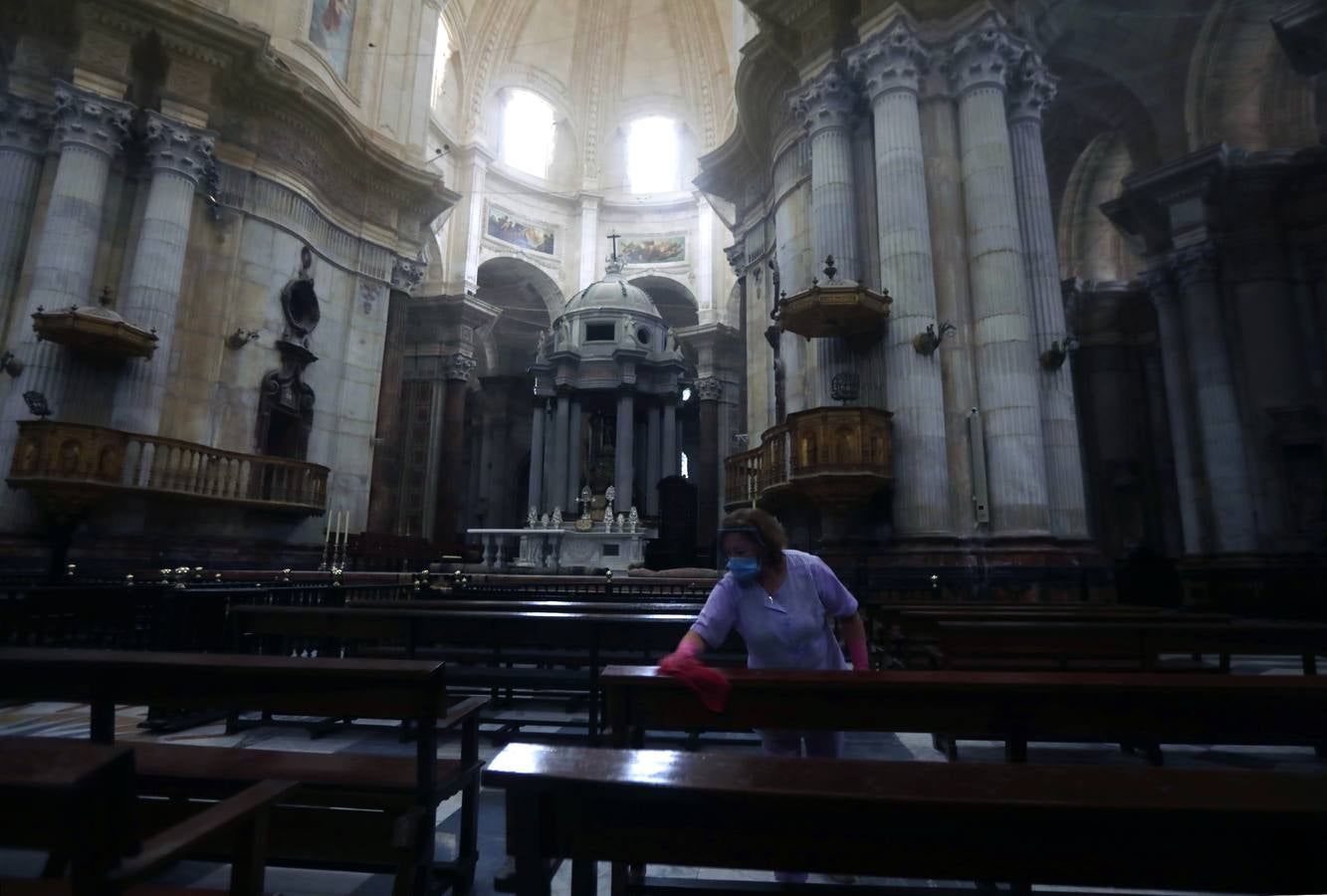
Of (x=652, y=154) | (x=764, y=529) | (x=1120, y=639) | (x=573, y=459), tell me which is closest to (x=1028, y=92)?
(x=1120, y=639)

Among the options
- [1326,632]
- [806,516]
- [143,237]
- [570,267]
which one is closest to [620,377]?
[570,267]

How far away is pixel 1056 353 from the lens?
35.7 feet

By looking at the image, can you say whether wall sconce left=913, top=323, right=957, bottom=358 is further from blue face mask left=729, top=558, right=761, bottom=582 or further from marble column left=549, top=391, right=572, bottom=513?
marble column left=549, top=391, right=572, bottom=513

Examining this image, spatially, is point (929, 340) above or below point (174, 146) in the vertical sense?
below

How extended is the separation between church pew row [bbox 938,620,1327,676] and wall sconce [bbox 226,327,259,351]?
47.2ft

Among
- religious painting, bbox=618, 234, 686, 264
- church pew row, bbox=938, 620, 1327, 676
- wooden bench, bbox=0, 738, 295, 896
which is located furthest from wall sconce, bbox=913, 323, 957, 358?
religious painting, bbox=618, 234, 686, 264

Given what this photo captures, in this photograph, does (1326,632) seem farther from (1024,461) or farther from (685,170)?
(685,170)

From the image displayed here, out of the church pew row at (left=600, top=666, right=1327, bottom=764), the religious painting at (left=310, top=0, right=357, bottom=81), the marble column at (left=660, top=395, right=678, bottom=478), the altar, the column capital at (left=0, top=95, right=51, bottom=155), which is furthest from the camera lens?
the marble column at (left=660, top=395, right=678, bottom=478)

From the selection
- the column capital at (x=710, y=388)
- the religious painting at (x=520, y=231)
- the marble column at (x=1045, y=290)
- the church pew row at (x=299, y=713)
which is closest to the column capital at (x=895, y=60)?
the marble column at (x=1045, y=290)

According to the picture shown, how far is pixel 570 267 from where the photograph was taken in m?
29.6

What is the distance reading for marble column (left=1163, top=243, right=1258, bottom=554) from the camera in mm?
13320

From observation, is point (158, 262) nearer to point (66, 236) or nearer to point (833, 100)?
point (66, 236)

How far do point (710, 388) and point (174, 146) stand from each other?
16.8 metres

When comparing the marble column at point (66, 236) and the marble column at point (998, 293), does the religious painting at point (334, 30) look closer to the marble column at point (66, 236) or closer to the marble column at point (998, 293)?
the marble column at point (66, 236)
